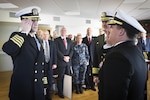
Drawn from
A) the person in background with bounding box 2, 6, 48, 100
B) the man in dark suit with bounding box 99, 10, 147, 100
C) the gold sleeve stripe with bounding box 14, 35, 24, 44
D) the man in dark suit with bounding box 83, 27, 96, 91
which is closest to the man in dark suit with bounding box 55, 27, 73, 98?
the man in dark suit with bounding box 83, 27, 96, 91

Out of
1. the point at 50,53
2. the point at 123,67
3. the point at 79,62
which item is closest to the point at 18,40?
the point at 123,67

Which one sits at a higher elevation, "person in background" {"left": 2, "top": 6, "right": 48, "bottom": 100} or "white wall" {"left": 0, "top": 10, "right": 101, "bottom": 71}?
"white wall" {"left": 0, "top": 10, "right": 101, "bottom": 71}

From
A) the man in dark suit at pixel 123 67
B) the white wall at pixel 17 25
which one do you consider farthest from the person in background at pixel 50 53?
the white wall at pixel 17 25

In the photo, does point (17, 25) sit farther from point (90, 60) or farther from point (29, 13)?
point (29, 13)

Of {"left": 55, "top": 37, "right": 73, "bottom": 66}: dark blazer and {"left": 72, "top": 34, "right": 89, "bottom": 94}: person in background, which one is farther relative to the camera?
{"left": 72, "top": 34, "right": 89, "bottom": 94}: person in background

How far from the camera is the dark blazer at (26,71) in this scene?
5.37 feet

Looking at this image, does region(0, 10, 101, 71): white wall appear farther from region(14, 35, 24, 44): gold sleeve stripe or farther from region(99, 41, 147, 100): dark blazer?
region(99, 41, 147, 100): dark blazer

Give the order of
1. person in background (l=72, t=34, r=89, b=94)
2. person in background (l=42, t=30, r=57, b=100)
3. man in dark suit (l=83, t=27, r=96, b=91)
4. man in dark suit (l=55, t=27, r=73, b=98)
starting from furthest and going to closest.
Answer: man in dark suit (l=83, t=27, r=96, b=91) → person in background (l=72, t=34, r=89, b=94) → man in dark suit (l=55, t=27, r=73, b=98) → person in background (l=42, t=30, r=57, b=100)

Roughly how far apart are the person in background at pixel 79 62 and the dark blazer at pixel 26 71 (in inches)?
97.2

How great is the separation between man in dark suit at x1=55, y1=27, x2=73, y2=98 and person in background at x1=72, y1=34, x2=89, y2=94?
17 cm

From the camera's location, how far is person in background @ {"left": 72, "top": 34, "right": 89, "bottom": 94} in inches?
166

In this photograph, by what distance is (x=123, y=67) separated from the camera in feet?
3.44

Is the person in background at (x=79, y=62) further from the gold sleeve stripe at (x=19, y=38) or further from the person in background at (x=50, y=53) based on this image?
the gold sleeve stripe at (x=19, y=38)

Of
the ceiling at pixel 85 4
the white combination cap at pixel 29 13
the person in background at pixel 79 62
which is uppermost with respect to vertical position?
the ceiling at pixel 85 4
